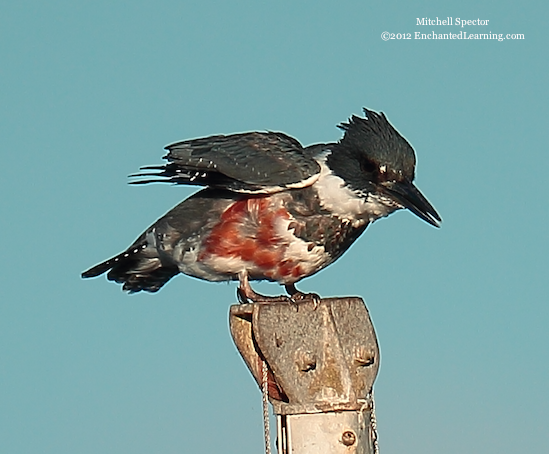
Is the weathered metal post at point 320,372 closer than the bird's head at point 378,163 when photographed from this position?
Yes

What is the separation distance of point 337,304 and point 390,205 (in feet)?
6.88

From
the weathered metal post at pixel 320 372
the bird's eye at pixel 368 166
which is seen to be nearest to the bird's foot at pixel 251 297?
the bird's eye at pixel 368 166

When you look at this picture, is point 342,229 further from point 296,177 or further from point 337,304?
point 337,304

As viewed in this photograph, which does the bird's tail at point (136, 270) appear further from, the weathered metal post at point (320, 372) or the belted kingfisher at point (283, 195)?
the weathered metal post at point (320, 372)

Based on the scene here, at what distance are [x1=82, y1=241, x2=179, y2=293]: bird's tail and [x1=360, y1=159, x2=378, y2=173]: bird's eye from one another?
2.13m

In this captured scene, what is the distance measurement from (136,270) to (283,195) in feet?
6.09

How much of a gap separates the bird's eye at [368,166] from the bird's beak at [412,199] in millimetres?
176

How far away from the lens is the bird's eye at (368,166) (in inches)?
318

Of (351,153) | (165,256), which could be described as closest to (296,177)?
(351,153)

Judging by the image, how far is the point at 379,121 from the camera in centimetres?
824

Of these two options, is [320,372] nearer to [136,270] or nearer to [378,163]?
[378,163]

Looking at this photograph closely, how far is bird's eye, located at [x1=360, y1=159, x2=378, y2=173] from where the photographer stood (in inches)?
318

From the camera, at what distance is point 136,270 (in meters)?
9.39

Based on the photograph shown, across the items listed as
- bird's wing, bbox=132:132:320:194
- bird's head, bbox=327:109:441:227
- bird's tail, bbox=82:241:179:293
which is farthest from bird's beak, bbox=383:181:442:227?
bird's tail, bbox=82:241:179:293
